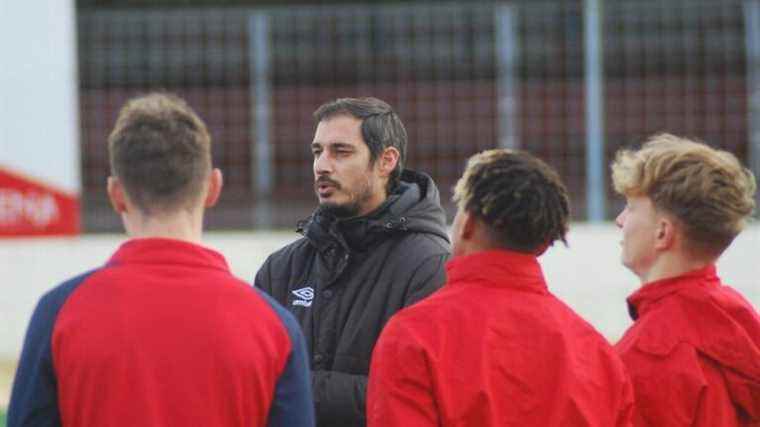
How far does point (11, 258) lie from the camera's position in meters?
10.1

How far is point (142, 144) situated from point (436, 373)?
62 cm

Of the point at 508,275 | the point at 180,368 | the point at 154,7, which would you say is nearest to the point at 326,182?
the point at 508,275

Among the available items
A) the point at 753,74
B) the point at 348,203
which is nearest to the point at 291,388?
the point at 348,203

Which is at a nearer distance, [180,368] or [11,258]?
[180,368]

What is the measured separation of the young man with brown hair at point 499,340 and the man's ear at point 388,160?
0.98 metres

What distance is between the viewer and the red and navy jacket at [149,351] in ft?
7.28

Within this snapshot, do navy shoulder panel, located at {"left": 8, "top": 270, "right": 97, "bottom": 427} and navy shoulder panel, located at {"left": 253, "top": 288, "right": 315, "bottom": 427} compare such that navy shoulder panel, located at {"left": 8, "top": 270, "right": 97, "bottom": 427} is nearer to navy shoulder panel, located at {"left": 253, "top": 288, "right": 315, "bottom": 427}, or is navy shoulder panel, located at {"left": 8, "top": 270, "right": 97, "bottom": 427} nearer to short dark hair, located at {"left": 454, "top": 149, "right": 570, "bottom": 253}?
navy shoulder panel, located at {"left": 253, "top": 288, "right": 315, "bottom": 427}

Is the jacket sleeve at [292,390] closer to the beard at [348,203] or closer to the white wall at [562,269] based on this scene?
the beard at [348,203]

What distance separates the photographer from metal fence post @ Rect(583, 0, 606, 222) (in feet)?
34.4

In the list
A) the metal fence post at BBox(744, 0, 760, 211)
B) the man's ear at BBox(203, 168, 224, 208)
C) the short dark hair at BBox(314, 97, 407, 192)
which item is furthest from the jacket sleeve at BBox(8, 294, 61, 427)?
the metal fence post at BBox(744, 0, 760, 211)

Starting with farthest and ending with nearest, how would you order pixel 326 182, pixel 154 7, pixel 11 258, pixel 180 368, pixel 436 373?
pixel 154 7, pixel 11 258, pixel 326 182, pixel 436 373, pixel 180 368

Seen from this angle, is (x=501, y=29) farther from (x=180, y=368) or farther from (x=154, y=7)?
(x=180, y=368)

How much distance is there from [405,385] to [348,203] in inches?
43.4

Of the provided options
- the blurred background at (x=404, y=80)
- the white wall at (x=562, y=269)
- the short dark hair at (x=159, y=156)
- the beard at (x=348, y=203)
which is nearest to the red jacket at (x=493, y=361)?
the short dark hair at (x=159, y=156)
